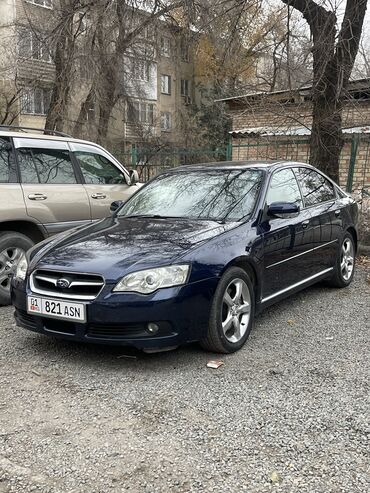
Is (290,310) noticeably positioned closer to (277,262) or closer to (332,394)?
(277,262)

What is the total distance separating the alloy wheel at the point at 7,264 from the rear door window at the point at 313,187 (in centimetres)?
322

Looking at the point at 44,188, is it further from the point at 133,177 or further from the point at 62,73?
the point at 62,73

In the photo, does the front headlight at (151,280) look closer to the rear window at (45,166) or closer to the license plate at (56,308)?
the license plate at (56,308)

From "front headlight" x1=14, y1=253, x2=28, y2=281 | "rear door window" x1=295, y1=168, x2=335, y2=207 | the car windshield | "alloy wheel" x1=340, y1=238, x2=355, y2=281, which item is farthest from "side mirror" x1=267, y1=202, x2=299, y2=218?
"front headlight" x1=14, y1=253, x2=28, y2=281

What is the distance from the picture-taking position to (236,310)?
4.26 meters

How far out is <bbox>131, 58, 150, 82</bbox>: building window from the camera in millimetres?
14834

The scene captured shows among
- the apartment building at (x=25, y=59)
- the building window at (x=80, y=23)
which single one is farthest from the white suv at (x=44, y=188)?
the apartment building at (x=25, y=59)

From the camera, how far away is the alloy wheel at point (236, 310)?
4.18 m

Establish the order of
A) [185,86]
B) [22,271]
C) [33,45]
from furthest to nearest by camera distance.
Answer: [185,86], [33,45], [22,271]

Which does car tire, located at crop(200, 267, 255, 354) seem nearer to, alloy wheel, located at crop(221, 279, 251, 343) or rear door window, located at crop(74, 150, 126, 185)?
alloy wheel, located at crop(221, 279, 251, 343)

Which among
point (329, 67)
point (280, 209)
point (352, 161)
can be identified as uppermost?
point (329, 67)

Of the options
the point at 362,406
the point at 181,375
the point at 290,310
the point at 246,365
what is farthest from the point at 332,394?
the point at 290,310

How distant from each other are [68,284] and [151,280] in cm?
66

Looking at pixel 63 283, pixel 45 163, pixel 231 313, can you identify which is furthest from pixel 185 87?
pixel 63 283
